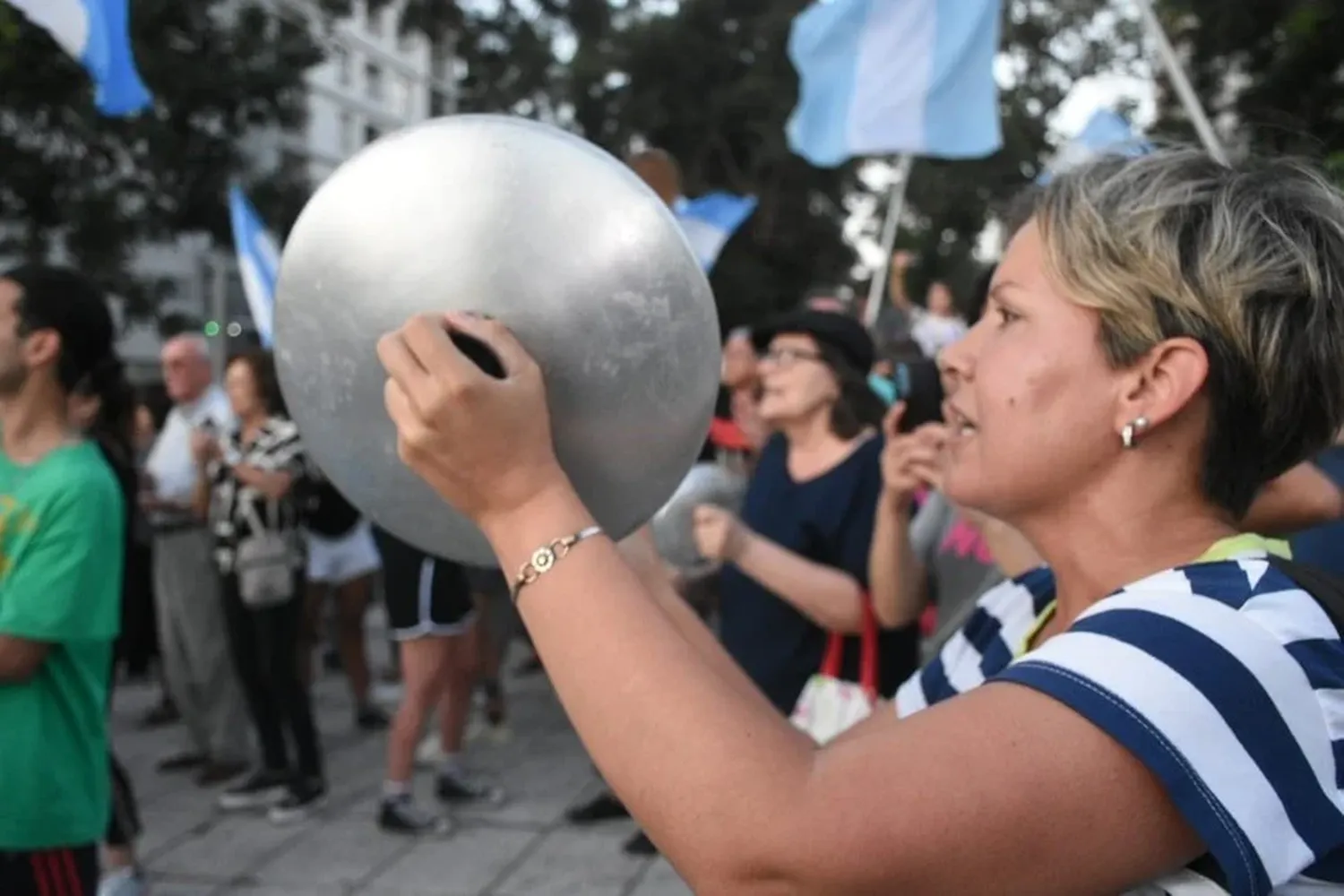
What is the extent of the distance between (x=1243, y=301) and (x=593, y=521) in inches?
24.2

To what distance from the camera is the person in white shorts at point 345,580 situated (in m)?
5.65

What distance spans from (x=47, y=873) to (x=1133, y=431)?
7.20 ft

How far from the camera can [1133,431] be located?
1.08 metres

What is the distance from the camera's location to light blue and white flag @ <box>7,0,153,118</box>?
11.0 ft

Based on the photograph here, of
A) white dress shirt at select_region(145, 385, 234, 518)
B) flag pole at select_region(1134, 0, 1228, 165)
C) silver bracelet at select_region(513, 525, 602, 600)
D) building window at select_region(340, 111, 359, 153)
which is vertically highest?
building window at select_region(340, 111, 359, 153)

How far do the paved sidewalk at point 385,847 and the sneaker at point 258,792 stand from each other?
0.06 m

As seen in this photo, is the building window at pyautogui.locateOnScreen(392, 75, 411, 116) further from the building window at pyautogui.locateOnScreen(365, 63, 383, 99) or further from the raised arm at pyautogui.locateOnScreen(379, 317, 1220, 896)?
the raised arm at pyautogui.locateOnScreen(379, 317, 1220, 896)

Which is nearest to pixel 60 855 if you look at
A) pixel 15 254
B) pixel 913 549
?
pixel 913 549

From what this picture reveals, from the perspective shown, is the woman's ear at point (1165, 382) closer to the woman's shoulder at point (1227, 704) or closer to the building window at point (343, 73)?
the woman's shoulder at point (1227, 704)

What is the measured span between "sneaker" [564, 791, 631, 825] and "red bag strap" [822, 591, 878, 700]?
82.3 inches

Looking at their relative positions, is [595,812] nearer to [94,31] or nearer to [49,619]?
[49,619]

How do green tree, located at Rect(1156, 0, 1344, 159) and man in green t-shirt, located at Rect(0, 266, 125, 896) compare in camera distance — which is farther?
green tree, located at Rect(1156, 0, 1344, 159)

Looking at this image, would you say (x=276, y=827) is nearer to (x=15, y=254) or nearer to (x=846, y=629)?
(x=846, y=629)

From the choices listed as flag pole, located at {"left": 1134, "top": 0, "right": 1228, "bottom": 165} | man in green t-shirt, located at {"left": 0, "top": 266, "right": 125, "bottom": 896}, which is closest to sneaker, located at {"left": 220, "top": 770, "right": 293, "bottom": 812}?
man in green t-shirt, located at {"left": 0, "top": 266, "right": 125, "bottom": 896}
